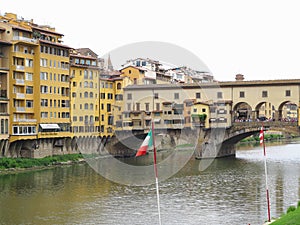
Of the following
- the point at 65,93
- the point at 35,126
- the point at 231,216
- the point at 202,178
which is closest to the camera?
the point at 231,216

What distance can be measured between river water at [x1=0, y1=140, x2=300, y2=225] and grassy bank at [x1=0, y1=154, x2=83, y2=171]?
1549mm

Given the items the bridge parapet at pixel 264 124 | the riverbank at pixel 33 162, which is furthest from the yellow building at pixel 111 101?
the bridge parapet at pixel 264 124

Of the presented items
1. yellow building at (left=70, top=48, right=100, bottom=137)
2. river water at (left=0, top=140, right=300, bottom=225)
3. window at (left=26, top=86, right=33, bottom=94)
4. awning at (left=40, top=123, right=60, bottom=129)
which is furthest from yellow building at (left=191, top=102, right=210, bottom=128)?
window at (left=26, top=86, right=33, bottom=94)

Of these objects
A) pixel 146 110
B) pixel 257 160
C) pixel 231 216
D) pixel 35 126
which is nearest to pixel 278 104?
pixel 257 160

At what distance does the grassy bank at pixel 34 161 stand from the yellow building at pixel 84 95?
3.22 m

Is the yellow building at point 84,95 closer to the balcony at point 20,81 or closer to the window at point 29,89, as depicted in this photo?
the window at point 29,89

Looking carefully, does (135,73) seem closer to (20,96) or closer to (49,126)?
(49,126)

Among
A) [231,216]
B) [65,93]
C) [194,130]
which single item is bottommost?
[231,216]

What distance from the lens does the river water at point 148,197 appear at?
23.4 m

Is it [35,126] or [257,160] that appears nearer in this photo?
[35,126]

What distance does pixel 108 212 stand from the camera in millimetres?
24547

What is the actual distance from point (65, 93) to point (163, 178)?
14.7m

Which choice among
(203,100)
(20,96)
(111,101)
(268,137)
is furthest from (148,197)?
(268,137)

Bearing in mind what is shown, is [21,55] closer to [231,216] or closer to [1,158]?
[1,158]
